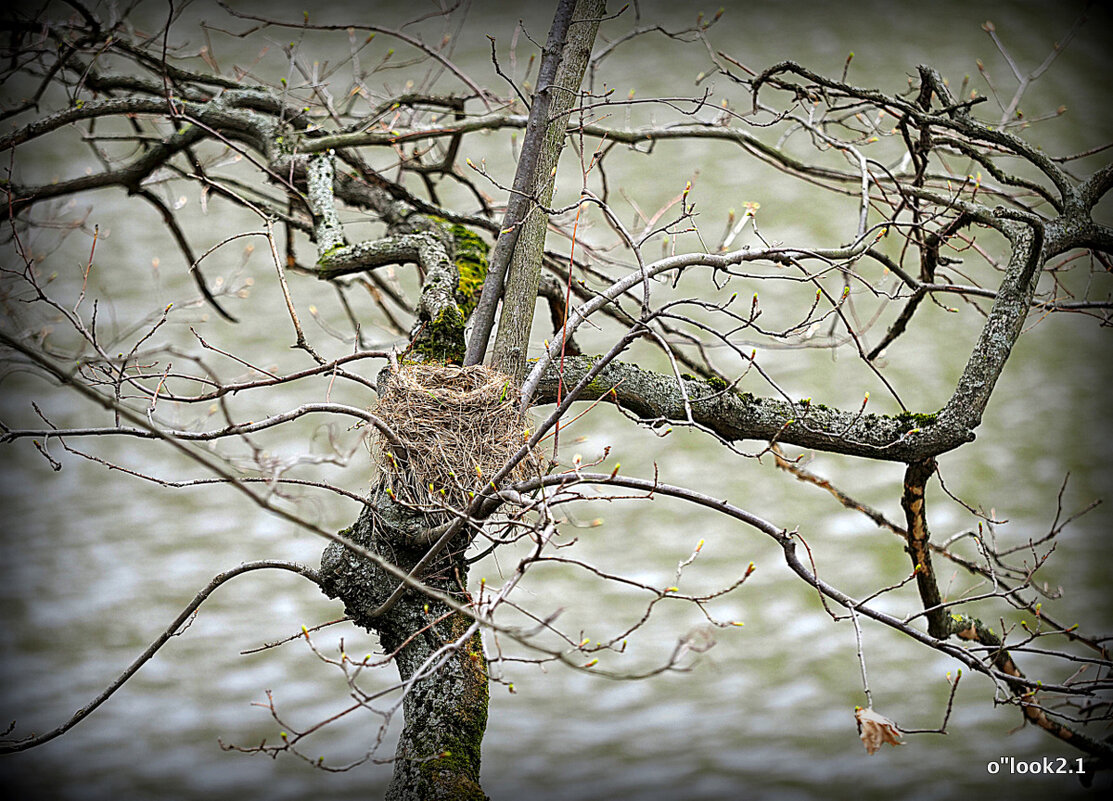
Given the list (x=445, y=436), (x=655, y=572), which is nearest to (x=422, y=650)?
(x=445, y=436)

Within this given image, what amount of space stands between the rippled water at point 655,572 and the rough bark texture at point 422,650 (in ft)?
12.1

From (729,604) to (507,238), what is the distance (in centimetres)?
507

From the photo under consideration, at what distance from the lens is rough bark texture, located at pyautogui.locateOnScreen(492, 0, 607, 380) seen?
211 centimetres

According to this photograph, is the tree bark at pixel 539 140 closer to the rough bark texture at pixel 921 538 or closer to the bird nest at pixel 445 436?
the bird nest at pixel 445 436

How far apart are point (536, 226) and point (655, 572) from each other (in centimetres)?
512

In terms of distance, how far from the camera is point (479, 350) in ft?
7.05


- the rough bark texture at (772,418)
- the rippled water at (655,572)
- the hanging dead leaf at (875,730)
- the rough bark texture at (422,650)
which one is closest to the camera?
the hanging dead leaf at (875,730)

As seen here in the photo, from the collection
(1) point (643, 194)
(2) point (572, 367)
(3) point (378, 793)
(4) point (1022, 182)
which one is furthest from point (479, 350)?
(1) point (643, 194)

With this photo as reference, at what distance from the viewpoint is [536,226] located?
2.12 m

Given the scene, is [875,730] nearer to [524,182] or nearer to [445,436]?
[445,436]

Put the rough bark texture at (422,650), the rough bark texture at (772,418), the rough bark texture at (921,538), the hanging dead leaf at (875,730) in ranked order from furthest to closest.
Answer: the rough bark texture at (921,538)
the rough bark texture at (772,418)
the rough bark texture at (422,650)
the hanging dead leaf at (875,730)

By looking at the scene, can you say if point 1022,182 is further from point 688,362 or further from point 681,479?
point 681,479

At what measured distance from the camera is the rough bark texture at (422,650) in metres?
1.82

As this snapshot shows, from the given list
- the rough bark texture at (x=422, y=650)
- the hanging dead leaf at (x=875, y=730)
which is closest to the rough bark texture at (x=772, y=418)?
the rough bark texture at (x=422, y=650)
